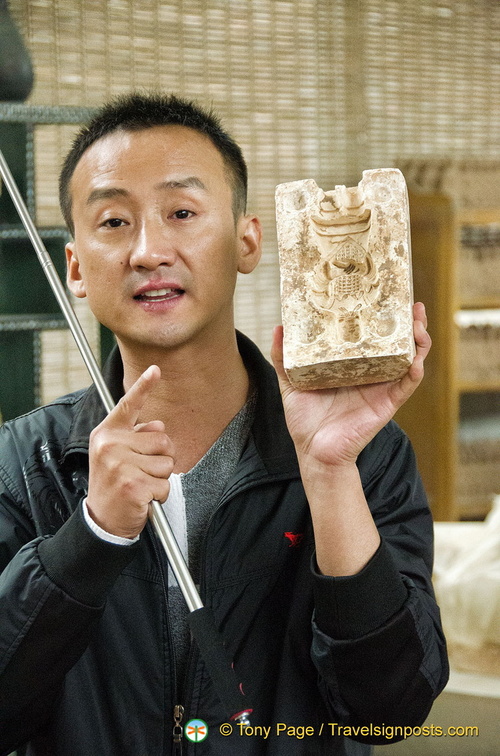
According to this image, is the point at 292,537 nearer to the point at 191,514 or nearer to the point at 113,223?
the point at 191,514

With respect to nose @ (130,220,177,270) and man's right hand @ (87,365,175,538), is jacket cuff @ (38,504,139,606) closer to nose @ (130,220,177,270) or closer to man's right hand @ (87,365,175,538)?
man's right hand @ (87,365,175,538)

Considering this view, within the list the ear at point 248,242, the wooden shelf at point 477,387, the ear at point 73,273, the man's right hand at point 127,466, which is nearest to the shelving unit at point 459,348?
the wooden shelf at point 477,387

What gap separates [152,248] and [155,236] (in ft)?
0.07

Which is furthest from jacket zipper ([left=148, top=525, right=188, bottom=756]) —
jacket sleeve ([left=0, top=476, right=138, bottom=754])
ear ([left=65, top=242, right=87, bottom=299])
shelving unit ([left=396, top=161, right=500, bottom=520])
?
shelving unit ([left=396, top=161, right=500, bottom=520])

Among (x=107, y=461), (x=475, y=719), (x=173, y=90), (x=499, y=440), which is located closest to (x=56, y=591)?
(x=107, y=461)

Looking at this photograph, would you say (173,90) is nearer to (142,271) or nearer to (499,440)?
(142,271)

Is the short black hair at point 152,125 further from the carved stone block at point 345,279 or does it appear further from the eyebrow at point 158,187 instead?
the carved stone block at point 345,279

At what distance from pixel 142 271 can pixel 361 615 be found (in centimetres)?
48

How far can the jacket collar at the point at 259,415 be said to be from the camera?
110cm

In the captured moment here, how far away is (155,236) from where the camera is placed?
1070 mm

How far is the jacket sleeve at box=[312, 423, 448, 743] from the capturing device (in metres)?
0.95

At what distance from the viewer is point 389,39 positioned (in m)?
2.30

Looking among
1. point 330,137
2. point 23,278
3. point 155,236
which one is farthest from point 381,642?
point 330,137

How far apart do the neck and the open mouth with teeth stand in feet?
0.29
